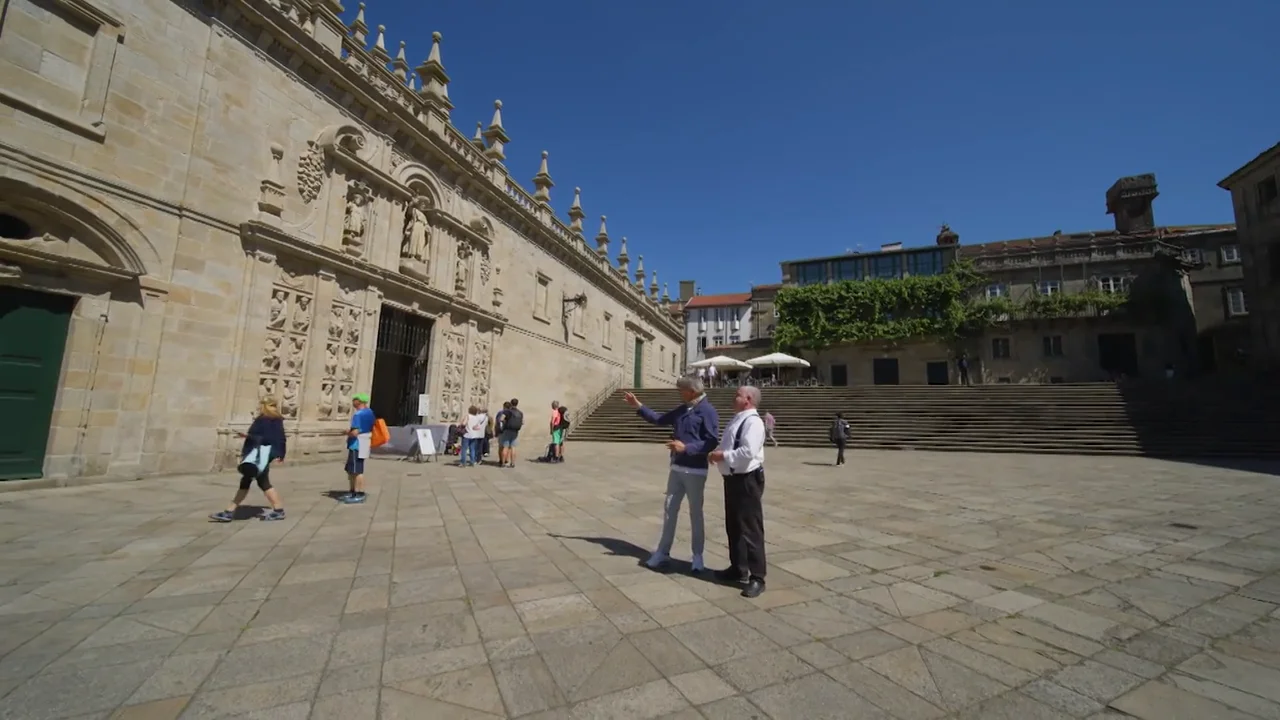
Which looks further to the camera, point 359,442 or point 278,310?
point 278,310

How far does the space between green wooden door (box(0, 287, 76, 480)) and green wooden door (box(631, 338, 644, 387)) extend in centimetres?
2583

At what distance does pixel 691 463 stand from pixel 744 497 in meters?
0.54

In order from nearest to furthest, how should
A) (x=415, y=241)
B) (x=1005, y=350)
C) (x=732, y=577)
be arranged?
(x=732, y=577), (x=415, y=241), (x=1005, y=350)

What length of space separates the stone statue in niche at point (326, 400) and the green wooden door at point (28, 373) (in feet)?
13.5

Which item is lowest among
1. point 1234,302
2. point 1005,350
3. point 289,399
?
point 289,399

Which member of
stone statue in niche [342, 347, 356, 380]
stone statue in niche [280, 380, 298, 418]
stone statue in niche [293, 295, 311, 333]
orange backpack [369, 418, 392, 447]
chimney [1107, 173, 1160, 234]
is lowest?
orange backpack [369, 418, 392, 447]

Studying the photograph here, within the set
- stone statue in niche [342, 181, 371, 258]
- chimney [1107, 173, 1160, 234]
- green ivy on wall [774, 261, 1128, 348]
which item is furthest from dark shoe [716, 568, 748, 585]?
chimney [1107, 173, 1160, 234]

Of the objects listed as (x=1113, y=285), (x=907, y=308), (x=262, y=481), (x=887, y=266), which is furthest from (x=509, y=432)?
(x=1113, y=285)

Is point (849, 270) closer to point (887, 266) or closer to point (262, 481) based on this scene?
point (887, 266)

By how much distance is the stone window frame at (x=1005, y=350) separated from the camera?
29906 mm

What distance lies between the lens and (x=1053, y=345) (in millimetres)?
29188

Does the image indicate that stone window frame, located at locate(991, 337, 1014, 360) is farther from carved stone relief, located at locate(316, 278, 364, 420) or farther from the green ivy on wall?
carved stone relief, located at locate(316, 278, 364, 420)

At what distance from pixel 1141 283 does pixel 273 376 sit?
40.6m

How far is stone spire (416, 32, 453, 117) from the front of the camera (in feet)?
49.6
